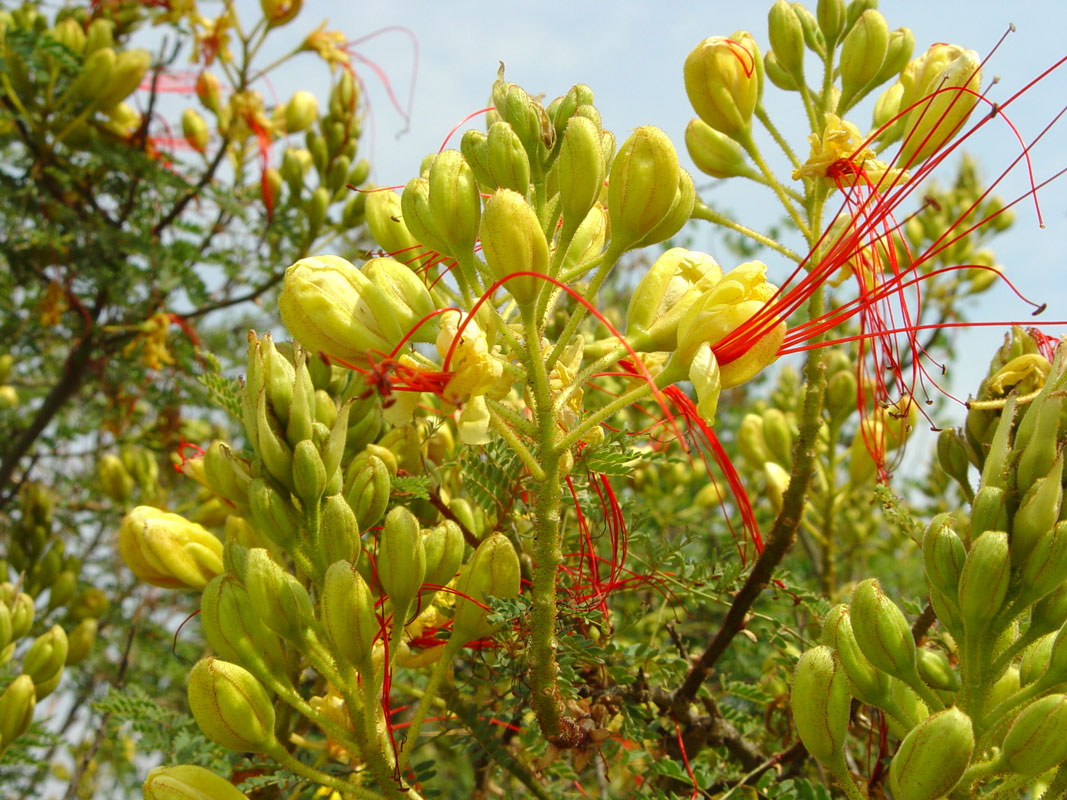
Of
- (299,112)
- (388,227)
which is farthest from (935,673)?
(299,112)

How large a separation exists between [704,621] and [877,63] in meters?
2.39

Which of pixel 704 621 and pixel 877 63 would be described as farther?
pixel 704 621

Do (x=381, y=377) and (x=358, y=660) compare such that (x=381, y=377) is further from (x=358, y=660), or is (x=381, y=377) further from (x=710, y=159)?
(x=710, y=159)

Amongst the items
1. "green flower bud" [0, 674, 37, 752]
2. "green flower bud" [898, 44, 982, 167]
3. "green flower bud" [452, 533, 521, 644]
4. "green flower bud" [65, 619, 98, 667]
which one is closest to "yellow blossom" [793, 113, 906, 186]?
"green flower bud" [898, 44, 982, 167]

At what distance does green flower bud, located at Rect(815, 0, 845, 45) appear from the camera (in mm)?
2408

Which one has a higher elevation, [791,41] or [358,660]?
[791,41]

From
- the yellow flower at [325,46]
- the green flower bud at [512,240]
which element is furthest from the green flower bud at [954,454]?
the yellow flower at [325,46]

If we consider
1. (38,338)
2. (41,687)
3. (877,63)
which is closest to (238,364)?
(38,338)

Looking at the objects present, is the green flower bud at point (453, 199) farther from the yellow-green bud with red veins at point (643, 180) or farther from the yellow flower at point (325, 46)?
the yellow flower at point (325, 46)

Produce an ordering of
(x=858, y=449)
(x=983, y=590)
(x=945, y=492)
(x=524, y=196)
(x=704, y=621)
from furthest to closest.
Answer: (x=945, y=492) < (x=704, y=621) < (x=858, y=449) < (x=524, y=196) < (x=983, y=590)

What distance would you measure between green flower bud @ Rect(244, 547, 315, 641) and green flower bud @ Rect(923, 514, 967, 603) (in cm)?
97

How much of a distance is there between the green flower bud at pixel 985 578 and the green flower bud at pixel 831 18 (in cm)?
148

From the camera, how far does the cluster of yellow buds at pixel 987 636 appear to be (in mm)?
1383

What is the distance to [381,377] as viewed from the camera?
1.46 m
